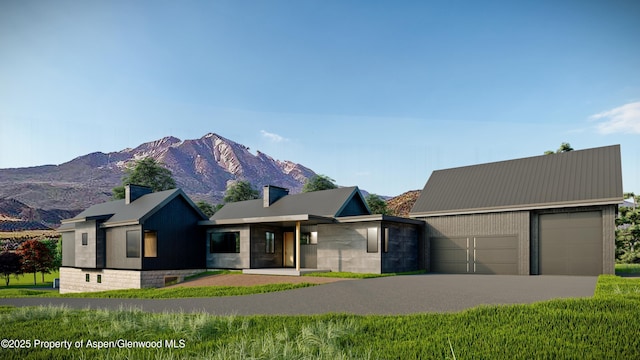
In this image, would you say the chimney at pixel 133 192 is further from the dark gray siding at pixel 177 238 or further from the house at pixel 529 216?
the house at pixel 529 216

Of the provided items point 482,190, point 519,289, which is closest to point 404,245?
point 482,190

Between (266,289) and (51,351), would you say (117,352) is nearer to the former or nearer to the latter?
(51,351)

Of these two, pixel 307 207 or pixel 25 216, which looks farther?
pixel 25 216

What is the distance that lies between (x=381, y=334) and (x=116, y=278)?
22446 mm

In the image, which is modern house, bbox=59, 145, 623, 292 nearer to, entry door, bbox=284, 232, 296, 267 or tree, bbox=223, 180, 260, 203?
entry door, bbox=284, 232, 296, 267

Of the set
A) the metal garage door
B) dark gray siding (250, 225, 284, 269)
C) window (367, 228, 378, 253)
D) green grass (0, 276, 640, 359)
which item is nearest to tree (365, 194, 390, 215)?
dark gray siding (250, 225, 284, 269)

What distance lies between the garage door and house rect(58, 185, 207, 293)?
46.5 ft

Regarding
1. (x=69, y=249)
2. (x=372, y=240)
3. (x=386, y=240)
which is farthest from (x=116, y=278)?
(x=386, y=240)

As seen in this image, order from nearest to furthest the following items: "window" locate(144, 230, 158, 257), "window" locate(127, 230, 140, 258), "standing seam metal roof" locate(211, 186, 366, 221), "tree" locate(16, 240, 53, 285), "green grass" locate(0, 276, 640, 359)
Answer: "green grass" locate(0, 276, 640, 359), "window" locate(127, 230, 140, 258), "standing seam metal roof" locate(211, 186, 366, 221), "window" locate(144, 230, 158, 257), "tree" locate(16, 240, 53, 285)

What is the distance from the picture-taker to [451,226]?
2470 cm

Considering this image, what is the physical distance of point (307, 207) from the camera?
26.1 m

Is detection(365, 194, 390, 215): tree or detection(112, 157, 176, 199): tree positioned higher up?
detection(112, 157, 176, 199): tree

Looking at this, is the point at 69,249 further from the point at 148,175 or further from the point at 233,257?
the point at 148,175

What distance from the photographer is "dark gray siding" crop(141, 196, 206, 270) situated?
80.5 feet
